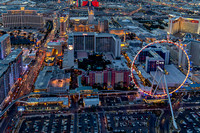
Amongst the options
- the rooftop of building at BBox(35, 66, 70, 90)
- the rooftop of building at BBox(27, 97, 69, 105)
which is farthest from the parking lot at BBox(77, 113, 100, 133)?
the rooftop of building at BBox(35, 66, 70, 90)

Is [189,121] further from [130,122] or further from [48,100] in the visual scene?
[48,100]

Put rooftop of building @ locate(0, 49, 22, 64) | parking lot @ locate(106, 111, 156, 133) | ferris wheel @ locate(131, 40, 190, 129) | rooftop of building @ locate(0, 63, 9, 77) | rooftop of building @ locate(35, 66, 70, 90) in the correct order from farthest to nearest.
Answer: rooftop of building @ locate(35, 66, 70, 90)
ferris wheel @ locate(131, 40, 190, 129)
rooftop of building @ locate(0, 49, 22, 64)
rooftop of building @ locate(0, 63, 9, 77)
parking lot @ locate(106, 111, 156, 133)

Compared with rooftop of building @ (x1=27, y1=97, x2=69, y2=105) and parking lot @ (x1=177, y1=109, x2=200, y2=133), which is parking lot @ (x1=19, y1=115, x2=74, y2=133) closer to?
rooftop of building @ (x1=27, y1=97, x2=69, y2=105)

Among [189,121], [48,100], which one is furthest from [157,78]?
[48,100]

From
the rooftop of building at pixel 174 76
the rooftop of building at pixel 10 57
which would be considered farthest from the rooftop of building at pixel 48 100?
the rooftop of building at pixel 174 76

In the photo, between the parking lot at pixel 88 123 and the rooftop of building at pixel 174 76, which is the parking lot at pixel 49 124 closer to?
the parking lot at pixel 88 123
